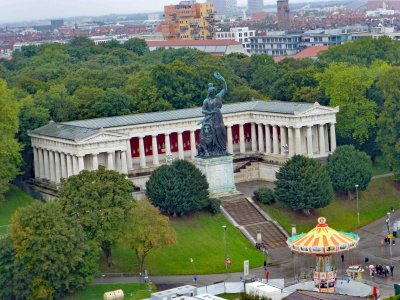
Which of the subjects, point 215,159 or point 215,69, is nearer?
point 215,159

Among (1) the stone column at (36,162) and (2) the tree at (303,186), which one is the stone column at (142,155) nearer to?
(1) the stone column at (36,162)

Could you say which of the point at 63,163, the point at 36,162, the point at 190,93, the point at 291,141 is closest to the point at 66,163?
the point at 63,163

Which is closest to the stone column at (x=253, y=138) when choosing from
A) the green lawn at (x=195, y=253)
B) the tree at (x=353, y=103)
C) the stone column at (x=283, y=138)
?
the stone column at (x=283, y=138)

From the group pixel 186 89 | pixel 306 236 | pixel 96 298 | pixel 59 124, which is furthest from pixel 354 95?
pixel 96 298

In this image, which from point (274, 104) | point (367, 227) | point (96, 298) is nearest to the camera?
point (96, 298)

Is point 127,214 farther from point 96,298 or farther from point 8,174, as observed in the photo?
point 8,174

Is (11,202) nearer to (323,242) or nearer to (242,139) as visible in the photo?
(242,139)
